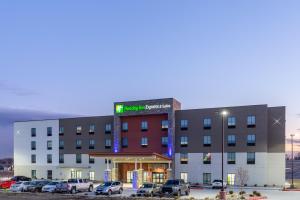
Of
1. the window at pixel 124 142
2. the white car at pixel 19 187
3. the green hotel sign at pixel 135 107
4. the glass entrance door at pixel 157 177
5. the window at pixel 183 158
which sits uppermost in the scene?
the green hotel sign at pixel 135 107

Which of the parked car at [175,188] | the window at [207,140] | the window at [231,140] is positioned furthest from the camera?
the window at [207,140]

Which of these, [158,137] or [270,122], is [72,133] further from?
[270,122]

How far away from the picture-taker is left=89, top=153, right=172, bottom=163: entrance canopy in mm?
66000

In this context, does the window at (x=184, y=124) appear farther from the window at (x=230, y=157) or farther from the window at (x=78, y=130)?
the window at (x=78, y=130)

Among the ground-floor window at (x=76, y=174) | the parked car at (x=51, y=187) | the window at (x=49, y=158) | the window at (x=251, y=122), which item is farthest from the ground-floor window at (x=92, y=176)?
the window at (x=251, y=122)

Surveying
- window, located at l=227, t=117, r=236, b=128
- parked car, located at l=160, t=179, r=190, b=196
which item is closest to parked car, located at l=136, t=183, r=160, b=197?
parked car, located at l=160, t=179, r=190, b=196

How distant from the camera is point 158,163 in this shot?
75125mm

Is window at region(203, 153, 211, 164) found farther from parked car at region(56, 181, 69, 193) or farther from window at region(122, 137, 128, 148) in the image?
parked car at region(56, 181, 69, 193)

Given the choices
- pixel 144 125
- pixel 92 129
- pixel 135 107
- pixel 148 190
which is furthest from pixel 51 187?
pixel 92 129

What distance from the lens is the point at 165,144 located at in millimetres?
75312

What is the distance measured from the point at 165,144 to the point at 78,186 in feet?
81.5

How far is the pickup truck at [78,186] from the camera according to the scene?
5259 centimetres

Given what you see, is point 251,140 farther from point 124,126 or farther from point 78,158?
point 78,158

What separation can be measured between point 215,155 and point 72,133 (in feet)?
105
